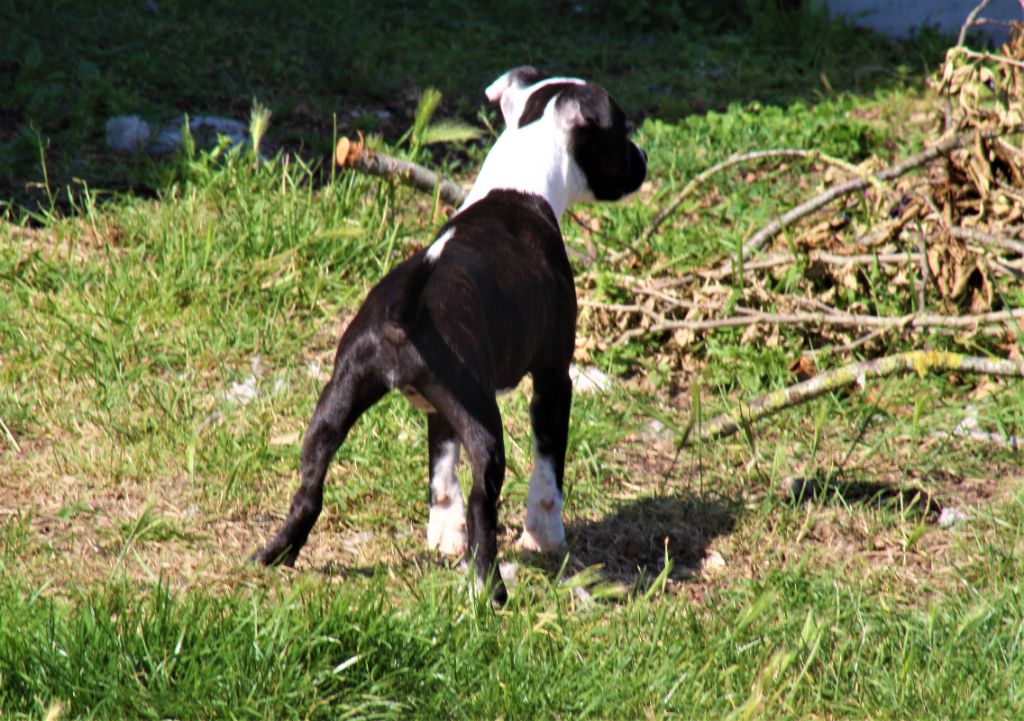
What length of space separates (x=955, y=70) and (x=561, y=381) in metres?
2.28

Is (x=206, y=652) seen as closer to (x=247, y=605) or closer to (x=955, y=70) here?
(x=247, y=605)

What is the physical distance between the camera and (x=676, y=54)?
380 inches

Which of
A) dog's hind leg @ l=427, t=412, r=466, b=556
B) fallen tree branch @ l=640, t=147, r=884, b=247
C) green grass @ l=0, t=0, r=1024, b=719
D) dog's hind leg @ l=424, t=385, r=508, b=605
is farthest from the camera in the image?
fallen tree branch @ l=640, t=147, r=884, b=247

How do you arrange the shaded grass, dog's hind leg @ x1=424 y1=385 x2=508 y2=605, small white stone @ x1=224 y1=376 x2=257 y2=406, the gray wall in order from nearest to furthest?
dog's hind leg @ x1=424 y1=385 x2=508 y2=605 < small white stone @ x1=224 y1=376 x2=257 y2=406 < the shaded grass < the gray wall

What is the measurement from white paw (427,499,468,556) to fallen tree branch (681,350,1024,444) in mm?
1137

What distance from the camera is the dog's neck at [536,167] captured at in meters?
4.20

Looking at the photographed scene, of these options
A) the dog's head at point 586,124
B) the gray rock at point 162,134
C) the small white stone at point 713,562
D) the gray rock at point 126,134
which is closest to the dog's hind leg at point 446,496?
the small white stone at point 713,562

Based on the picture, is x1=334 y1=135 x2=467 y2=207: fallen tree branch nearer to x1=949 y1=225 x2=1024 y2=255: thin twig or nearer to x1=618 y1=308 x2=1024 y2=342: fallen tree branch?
x1=618 y1=308 x2=1024 y2=342: fallen tree branch

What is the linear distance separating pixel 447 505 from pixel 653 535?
685mm

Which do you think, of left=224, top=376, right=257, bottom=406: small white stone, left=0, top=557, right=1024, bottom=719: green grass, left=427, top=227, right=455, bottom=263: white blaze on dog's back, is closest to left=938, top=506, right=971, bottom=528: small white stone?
left=0, top=557, right=1024, bottom=719: green grass

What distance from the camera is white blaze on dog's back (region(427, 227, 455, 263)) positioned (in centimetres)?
356

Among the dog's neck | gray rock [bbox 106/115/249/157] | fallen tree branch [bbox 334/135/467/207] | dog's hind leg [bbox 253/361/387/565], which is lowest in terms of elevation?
gray rock [bbox 106/115/249/157]

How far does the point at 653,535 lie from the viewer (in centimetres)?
414

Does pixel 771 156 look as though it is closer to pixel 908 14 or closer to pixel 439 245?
pixel 439 245
